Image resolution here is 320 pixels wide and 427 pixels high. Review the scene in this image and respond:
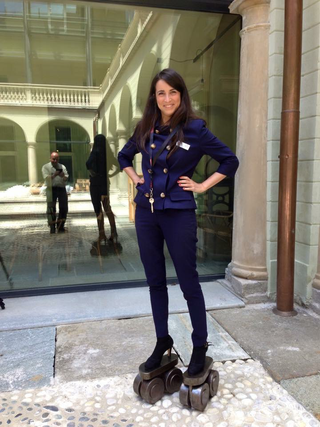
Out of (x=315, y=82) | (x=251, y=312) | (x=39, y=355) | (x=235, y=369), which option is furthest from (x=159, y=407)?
(x=315, y=82)

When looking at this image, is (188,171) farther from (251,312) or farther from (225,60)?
(225,60)

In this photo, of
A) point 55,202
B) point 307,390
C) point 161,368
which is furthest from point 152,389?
point 55,202

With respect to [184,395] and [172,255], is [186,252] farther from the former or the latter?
[184,395]

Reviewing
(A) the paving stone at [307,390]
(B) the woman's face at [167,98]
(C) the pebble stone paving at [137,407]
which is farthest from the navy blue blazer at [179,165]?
(A) the paving stone at [307,390]

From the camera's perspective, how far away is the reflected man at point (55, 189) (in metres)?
4.33

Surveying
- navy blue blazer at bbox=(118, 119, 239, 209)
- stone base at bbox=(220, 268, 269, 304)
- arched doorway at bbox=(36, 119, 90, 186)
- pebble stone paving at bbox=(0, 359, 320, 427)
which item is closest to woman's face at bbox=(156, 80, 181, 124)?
navy blue blazer at bbox=(118, 119, 239, 209)

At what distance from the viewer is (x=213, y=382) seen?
2.19 meters

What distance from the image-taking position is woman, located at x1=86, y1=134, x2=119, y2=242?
4.45 metres

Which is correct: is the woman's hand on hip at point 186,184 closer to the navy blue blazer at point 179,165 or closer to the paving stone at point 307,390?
the navy blue blazer at point 179,165

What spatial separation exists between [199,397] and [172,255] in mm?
821

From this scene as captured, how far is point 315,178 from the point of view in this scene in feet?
11.2

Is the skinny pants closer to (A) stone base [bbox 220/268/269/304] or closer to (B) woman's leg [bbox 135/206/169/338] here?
(A) stone base [bbox 220/268/269/304]

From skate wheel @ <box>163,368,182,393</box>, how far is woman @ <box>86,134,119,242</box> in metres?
2.63

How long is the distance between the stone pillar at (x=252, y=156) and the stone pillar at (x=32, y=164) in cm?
234
